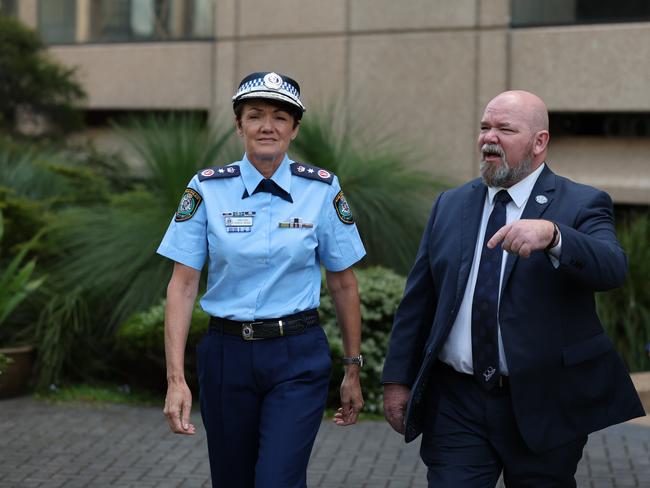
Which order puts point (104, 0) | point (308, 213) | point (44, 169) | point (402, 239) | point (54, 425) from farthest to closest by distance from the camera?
1. point (104, 0)
2. point (44, 169)
3. point (402, 239)
4. point (54, 425)
5. point (308, 213)

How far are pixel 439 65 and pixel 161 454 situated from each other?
19.7ft

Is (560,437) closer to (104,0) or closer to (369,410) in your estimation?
(369,410)

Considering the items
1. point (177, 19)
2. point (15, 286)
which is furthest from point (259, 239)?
point (177, 19)

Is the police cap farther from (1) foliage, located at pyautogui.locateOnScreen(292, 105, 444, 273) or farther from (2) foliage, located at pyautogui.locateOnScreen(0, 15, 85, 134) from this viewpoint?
(2) foliage, located at pyautogui.locateOnScreen(0, 15, 85, 134)

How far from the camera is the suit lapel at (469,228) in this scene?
4043mm

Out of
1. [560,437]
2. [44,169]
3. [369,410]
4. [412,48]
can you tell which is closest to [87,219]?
[44,169]

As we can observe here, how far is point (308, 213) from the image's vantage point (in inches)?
169

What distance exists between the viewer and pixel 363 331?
8.13 meters

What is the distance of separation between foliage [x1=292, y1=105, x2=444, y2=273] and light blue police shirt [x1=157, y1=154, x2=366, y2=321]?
4731 mm

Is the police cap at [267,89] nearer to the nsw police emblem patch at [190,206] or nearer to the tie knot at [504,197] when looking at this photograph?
the nsw police emblem patch at [190,206]

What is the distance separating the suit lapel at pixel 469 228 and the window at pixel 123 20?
997cm

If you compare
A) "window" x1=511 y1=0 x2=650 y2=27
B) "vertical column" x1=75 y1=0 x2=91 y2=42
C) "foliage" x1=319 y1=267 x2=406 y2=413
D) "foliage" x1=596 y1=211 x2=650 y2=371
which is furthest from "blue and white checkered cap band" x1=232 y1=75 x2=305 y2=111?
"vertical column" x1=75 y1=0 x2=91 y2=42

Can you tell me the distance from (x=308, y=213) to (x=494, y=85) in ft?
24.8

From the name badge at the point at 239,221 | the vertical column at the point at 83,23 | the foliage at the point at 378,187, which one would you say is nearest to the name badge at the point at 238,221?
the name badge at the point at 239,221
